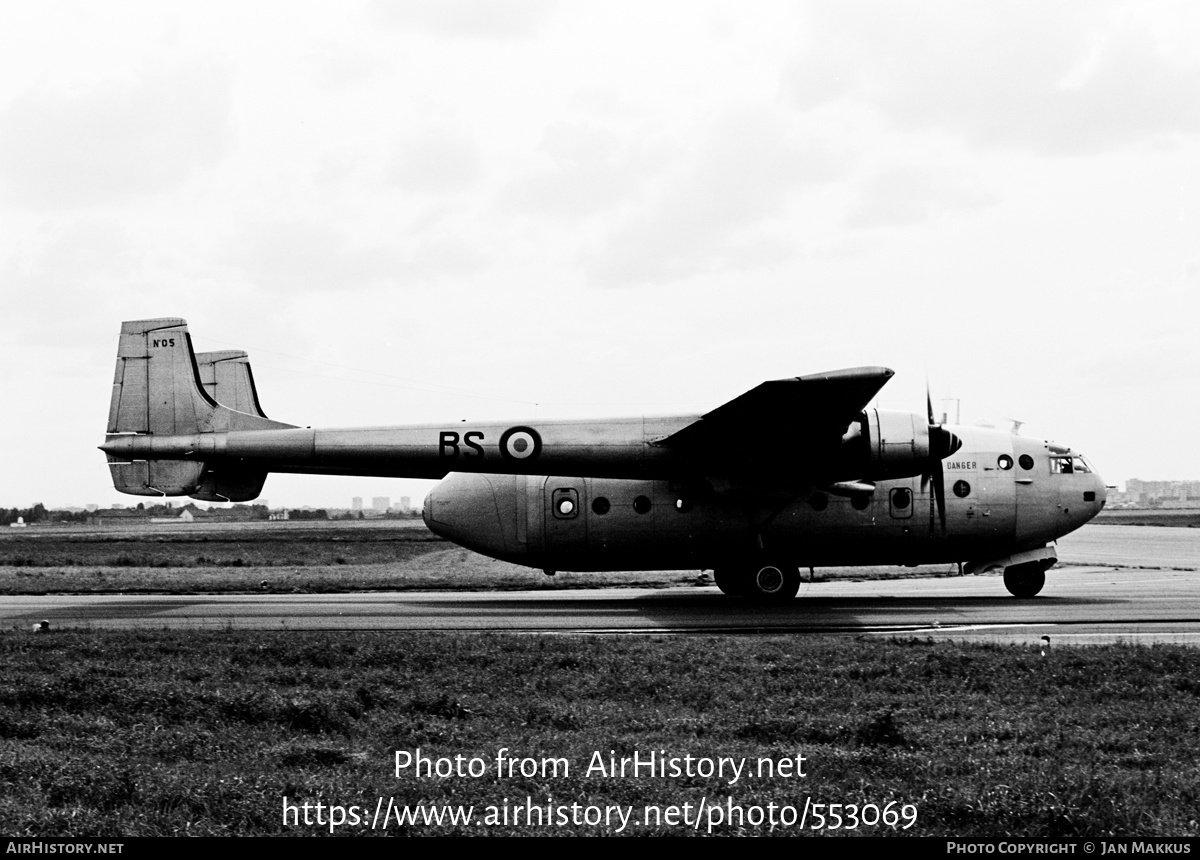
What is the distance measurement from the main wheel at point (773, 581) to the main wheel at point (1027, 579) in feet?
16.9

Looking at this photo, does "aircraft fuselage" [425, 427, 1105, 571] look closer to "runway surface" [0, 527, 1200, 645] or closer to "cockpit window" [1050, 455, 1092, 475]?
"cockpit window" [1050, 455, 1092, 475]

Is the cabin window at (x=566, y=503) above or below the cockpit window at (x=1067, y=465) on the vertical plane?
below

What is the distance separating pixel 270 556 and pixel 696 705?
43.9 m

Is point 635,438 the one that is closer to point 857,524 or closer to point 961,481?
point 857,524

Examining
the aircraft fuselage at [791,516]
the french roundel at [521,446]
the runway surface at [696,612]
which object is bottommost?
the runway surface at [696,612]

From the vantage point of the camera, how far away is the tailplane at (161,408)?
930 inches

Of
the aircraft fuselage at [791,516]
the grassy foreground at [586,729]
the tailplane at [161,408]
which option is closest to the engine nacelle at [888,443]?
the aircraft fuselage at [791,516]

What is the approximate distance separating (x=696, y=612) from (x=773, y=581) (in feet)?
11.0

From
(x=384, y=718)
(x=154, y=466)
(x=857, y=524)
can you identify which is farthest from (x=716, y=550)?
(x=384, y=718)

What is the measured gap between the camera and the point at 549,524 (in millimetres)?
24734

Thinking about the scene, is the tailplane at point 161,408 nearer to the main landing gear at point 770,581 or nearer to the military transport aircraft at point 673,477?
the military transport aircraft at point 673,477

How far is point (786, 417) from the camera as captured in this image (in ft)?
70.6

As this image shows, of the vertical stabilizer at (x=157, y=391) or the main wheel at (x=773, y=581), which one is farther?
the main wheel at (x=773, y=581)

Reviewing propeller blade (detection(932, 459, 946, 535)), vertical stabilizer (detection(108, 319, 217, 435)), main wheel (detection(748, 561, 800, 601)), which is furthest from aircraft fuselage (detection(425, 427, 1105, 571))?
vertical stabilizer (detection(108, 319, 217, 435))
